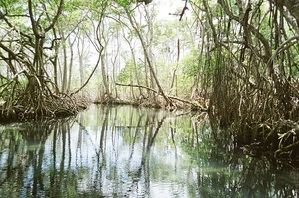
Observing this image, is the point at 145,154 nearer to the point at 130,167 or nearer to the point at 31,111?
the point at 130,167

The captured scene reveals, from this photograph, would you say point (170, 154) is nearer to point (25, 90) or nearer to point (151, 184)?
point (151, 184)

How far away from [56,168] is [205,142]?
3.51 meters

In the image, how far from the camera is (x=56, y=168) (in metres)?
5.07

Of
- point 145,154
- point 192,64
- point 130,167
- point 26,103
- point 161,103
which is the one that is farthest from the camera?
point 161,103

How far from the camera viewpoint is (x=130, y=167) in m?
5.32

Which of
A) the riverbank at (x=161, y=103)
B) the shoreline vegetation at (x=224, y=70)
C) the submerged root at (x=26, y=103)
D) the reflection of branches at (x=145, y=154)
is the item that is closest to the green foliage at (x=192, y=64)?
the shoreline vegetation at (x=224, y=70)

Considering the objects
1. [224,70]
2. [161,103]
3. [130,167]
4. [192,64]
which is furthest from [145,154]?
[161,103]

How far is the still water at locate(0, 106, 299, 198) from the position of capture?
13.8 feet

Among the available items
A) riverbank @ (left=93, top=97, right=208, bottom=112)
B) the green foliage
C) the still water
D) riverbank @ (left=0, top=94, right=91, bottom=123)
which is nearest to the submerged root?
riverbank @ (left=0, top=94, right=91, bottom=123)

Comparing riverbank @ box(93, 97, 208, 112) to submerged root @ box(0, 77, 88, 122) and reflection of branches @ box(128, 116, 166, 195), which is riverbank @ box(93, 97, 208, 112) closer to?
reflection of branches @ box(128, 116, 166, 195)

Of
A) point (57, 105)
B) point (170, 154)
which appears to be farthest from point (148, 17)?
point (170, 154)

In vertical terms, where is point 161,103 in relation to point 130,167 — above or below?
above

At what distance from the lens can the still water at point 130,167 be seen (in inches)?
166

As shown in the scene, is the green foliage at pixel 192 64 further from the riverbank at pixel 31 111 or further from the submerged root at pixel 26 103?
the submerged root at pixel 26 103
